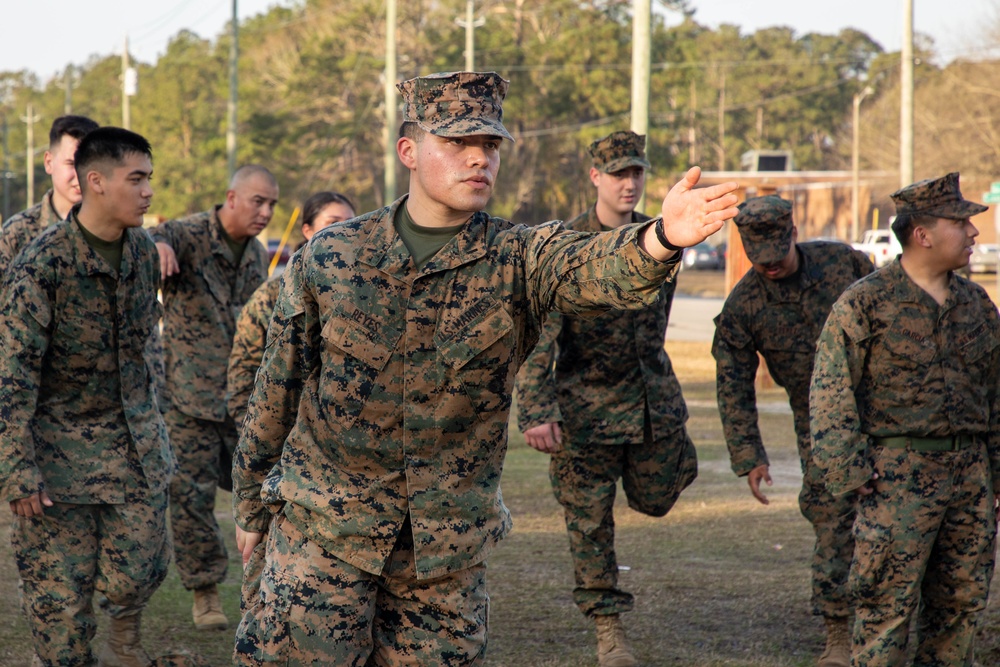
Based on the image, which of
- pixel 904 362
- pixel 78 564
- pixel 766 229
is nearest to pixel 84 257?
pixel 78 564

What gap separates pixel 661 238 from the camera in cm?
300

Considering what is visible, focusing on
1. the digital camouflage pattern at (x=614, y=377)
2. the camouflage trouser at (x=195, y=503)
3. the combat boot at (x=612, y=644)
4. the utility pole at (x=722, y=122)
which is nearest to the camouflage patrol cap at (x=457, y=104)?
the digital camouflage pattern at (x=614, y=377)

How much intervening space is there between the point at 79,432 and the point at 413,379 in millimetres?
2242

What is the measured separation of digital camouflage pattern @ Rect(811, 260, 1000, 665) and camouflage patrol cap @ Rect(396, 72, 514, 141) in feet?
7.54

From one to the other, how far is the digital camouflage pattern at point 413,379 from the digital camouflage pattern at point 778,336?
2.90 metres

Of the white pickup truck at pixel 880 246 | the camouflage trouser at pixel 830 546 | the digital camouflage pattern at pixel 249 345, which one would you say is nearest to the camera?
the digital camouflage pattern at pixel 249 345

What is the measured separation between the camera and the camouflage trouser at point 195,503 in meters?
6.68

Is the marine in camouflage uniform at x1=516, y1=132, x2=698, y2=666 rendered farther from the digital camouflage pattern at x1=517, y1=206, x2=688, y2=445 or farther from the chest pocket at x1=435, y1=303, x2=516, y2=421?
the chest pocket at x1=435, y1=303, x2=516, y2=421

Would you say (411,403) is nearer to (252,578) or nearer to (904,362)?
(252,578)

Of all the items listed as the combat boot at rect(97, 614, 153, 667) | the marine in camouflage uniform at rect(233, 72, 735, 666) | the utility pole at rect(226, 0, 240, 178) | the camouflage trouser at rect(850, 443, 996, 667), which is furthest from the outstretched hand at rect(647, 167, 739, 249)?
the utility pole at rect(226, 0, 240, 178)

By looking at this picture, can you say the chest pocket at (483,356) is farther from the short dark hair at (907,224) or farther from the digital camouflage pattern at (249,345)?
the short dark hair at (907,224)

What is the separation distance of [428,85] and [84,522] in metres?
2.70

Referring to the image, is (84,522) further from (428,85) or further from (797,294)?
(797,294)

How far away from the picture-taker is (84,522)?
5.23 meters
